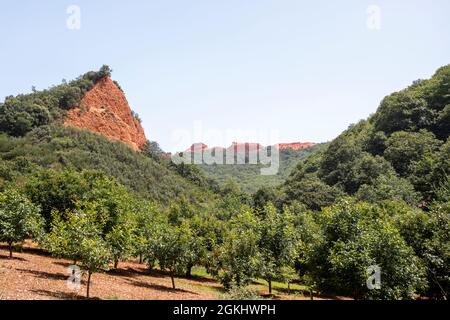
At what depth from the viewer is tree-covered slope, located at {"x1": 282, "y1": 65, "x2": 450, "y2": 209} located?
261 feet

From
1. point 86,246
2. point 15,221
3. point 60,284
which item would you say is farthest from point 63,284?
point 15,221

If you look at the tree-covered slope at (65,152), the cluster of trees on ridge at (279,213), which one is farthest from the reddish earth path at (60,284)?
the tree-covered slope at (65,152)

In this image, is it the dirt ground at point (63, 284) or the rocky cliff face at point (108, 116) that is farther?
the rocky cliff face at point (108, 116)

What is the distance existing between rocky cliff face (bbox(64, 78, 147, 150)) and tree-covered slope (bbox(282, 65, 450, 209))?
6517 cm

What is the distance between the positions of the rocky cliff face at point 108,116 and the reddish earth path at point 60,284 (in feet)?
311

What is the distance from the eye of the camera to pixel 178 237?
35.4 metres

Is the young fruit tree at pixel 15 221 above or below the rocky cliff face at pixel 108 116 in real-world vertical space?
below

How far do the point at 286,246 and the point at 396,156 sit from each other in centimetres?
6809

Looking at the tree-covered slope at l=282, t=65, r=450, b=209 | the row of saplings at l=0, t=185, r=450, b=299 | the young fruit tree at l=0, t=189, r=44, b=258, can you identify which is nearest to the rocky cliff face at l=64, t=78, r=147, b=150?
the tree-covered slope at l=282, t=65, r=450, b=209

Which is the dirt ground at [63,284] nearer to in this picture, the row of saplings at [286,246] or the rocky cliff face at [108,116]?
the row of saplings at [286,246]

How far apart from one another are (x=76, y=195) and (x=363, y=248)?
32.8 metres

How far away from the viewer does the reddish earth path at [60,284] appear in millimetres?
22367
